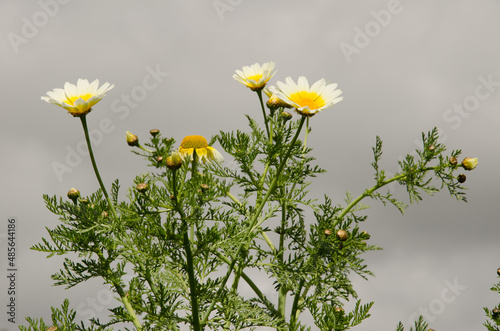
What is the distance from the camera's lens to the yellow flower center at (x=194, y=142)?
8.64ft

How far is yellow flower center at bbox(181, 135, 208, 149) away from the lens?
263 cm

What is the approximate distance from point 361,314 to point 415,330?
287 millimetres

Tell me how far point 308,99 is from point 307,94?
0.16 feet

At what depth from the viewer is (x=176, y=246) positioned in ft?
7.04

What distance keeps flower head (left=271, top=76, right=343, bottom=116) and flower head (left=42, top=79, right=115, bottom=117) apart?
0.75 metres

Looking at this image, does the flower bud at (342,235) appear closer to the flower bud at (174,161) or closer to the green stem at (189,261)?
the green stem at (189,261)

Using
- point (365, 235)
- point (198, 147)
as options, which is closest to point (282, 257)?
point (365, 235)

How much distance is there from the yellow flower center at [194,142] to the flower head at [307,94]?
58 cm

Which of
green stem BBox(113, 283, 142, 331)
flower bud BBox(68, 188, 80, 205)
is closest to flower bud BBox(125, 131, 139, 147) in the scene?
flower bud BBox(68, 188, 80, 205)

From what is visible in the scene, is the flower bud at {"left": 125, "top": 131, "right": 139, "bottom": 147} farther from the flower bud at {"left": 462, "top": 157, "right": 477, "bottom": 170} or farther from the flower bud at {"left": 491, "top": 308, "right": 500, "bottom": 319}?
the flower bud at {"left": 491, "top": 308, "right": 500, "bottom": 319}

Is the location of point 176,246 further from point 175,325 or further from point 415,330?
Result: point 415,330

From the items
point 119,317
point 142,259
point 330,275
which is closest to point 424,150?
point 330,275

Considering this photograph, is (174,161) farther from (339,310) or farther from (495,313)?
(495,313)

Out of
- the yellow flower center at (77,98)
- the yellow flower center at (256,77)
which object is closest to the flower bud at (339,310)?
the yellow flower center at (256,77)
